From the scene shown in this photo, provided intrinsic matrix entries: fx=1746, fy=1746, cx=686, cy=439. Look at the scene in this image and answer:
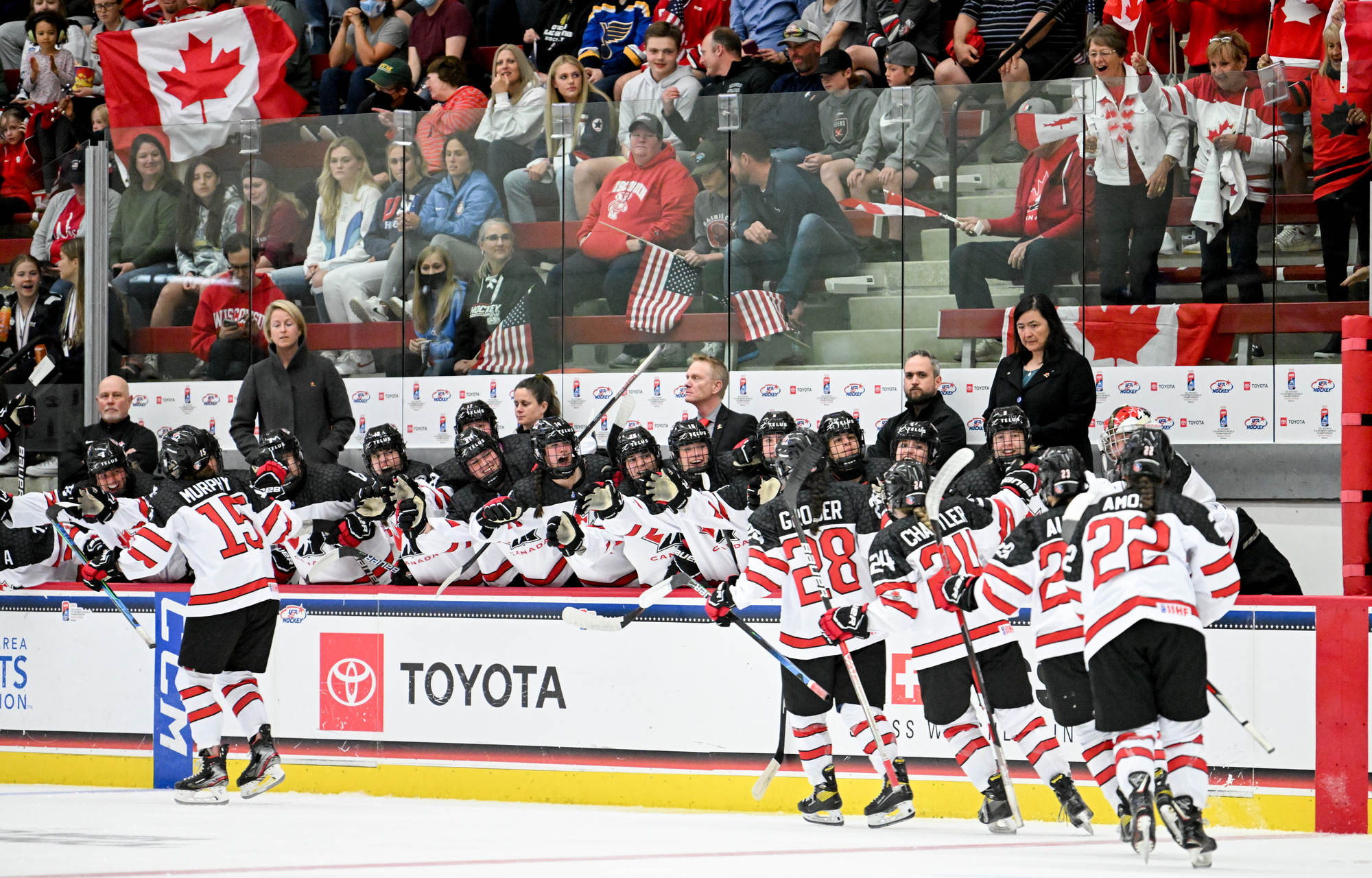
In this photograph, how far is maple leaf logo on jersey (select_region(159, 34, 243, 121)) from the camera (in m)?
9.34

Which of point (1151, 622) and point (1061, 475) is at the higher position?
point (1061, 475)

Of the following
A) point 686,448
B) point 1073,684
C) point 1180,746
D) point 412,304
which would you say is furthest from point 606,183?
point 1180,746

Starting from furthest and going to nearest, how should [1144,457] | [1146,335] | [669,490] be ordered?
[1146,335] → [669,490] → [1144,457]

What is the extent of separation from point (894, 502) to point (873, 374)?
5.11 feet

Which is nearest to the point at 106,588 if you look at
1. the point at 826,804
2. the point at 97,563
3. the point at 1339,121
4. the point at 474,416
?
the point at 97,563

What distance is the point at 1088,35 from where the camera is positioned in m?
7.94

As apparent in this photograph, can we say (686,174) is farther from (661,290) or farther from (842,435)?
(842,435)

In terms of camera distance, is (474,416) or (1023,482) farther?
(474,416)

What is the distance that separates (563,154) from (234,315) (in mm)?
1823

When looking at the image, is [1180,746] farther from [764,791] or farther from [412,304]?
[412,304]

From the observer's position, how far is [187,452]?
7.01 metres

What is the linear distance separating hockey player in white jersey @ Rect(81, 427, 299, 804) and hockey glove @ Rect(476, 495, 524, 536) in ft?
2.83

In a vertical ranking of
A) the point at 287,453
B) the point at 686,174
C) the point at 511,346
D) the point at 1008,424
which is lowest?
the point at 287,453

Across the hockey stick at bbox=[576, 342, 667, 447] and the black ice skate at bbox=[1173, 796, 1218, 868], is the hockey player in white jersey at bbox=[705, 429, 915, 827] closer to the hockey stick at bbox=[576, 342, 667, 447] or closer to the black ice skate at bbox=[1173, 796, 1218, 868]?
the black ice skate at bbox=[1173, 796, 1218, 868]
